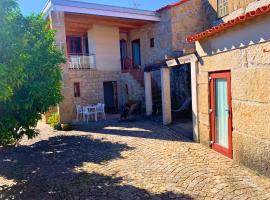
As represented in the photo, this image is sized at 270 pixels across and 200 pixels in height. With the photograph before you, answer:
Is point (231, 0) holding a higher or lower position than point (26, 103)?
higher

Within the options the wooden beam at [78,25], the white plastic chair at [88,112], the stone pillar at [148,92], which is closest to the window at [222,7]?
the stone pillar at [148,92]

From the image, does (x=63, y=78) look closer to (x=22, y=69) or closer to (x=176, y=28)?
(x=176, y=28)

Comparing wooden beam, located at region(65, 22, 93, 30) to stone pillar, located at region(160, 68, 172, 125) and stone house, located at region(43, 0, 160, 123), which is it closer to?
stone house, located at region(43, 0, 160, 123)

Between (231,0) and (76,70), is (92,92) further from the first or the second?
(231,0)

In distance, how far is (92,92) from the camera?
14922mm

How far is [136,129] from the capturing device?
34.3 ft

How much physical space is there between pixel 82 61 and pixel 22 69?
11473mm

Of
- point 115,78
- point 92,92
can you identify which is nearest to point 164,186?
point 92,92

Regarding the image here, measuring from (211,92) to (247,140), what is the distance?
189 cm

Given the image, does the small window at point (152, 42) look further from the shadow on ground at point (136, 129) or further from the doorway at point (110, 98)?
the shadow on ground at point (136, 129)

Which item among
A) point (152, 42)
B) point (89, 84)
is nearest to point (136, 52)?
point (152, 42)

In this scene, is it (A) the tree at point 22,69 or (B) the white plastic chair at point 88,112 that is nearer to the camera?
(A) the tree at point 22,69

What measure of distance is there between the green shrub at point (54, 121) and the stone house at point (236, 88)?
715 centimetres

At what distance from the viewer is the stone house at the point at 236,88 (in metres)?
4.90
